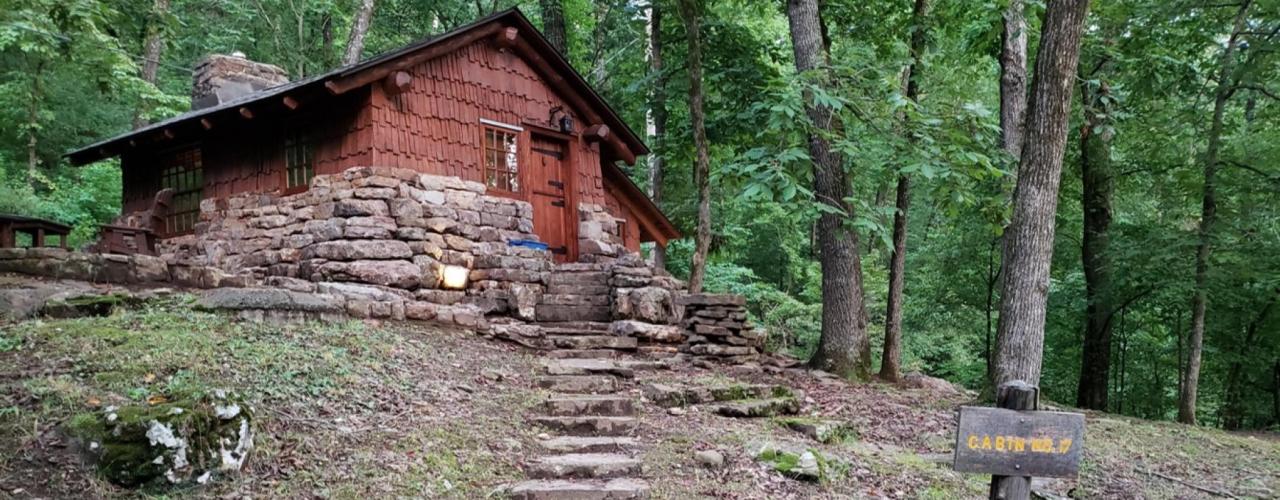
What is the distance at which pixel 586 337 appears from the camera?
899cm

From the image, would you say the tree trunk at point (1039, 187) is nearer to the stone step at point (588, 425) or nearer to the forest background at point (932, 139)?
the forest background at point (932, 139)

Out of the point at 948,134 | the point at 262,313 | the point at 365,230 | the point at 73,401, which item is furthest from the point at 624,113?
the point at 73,401

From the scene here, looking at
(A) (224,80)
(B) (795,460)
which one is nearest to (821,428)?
(B) (795,460)

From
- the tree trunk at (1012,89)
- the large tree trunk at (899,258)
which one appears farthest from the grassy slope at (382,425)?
the tree trunk at (1012,89)

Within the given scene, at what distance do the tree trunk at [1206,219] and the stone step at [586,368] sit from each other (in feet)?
28.9

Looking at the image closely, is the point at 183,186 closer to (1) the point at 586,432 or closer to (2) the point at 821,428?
(1) the point at 586,432

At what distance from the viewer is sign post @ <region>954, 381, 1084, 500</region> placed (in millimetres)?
3619

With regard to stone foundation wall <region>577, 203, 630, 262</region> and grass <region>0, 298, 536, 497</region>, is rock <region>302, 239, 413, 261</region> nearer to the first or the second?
grass <region>0, 298, 536, 497</region>

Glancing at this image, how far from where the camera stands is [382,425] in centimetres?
480

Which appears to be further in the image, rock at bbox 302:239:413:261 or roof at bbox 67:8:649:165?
roof at bbox 67:8:649:165

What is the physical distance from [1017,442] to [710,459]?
6.93ft

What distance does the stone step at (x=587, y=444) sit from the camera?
513cm

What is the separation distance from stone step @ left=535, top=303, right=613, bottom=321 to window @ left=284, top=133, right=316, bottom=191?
3917mm

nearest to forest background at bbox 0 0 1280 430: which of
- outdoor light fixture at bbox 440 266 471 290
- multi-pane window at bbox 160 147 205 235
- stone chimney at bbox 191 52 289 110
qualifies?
stone chimney at bbox 191 52 289 110
